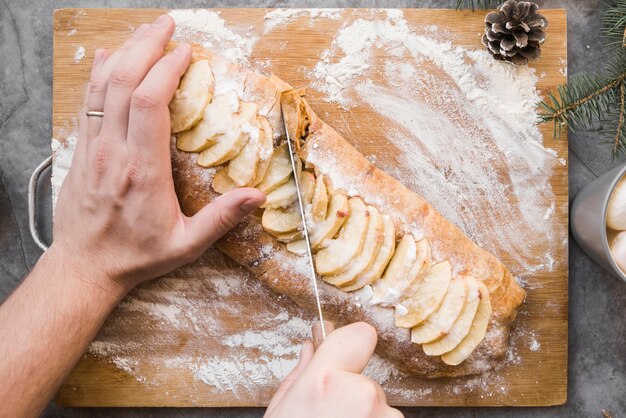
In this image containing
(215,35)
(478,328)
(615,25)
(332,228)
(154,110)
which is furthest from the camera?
(215,35)

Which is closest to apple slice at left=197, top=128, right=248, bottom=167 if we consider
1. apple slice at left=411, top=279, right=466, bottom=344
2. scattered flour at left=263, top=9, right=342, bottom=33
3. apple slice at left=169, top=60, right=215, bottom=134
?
apple slice at left=169, top=60, right=215, bottom=134

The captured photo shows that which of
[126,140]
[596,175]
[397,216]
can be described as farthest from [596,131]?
[126,140]

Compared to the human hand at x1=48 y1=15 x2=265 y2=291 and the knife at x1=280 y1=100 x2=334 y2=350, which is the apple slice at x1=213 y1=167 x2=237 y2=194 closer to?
the human hand at x1=48 y1=15 x2=265 y2=291

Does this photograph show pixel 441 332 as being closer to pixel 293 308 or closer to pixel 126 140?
pixel 293 308

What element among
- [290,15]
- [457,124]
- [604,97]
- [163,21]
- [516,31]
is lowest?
[457,124]

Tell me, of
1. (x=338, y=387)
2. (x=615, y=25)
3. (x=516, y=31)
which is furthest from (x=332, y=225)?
(x=615, y=25)

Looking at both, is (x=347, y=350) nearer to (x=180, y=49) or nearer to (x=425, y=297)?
(x=425, y=297)
